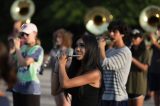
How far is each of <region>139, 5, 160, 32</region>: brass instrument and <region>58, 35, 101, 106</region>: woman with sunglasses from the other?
5.92m

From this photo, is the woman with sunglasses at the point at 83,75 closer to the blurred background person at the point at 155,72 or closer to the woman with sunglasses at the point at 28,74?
the woman with sunglasses at the point at 28,74

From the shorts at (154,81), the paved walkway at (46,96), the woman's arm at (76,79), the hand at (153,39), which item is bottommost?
the paved walkway at (46,96)

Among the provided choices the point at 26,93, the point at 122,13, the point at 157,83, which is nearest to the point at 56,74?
the point at 26,93

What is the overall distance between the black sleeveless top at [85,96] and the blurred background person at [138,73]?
2.85 meters

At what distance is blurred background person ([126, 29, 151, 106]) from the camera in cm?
870

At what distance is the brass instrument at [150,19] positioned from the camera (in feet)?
38.8

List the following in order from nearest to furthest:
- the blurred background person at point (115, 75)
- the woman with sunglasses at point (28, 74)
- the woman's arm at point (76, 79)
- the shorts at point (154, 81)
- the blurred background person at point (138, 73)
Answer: the woman's arm at point (76, 79) → the blurred background person at point (115, 75) → the woman with sunglasses at point (28, 74) → the blurred background person at point (138, 73) → the shorts at point (154, 81)

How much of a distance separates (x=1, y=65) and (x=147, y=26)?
9.05 meters

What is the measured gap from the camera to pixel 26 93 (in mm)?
7418

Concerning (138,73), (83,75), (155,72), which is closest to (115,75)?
(83,75)

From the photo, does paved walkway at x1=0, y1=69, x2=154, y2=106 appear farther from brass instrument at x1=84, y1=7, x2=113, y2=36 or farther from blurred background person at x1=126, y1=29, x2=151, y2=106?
blurred background person at x1=126, y1=29, x2=151, y2=106

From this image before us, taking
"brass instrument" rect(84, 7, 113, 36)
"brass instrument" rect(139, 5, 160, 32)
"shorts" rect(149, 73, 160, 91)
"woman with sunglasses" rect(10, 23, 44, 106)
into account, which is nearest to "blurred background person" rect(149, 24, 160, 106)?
"shorts" rect(149, 73, 160, 91)

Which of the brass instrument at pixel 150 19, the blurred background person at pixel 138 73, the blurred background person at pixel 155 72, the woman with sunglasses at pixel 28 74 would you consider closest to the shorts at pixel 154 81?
the blurred background person at pixel 155 72

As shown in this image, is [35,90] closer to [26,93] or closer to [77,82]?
[26,93]
